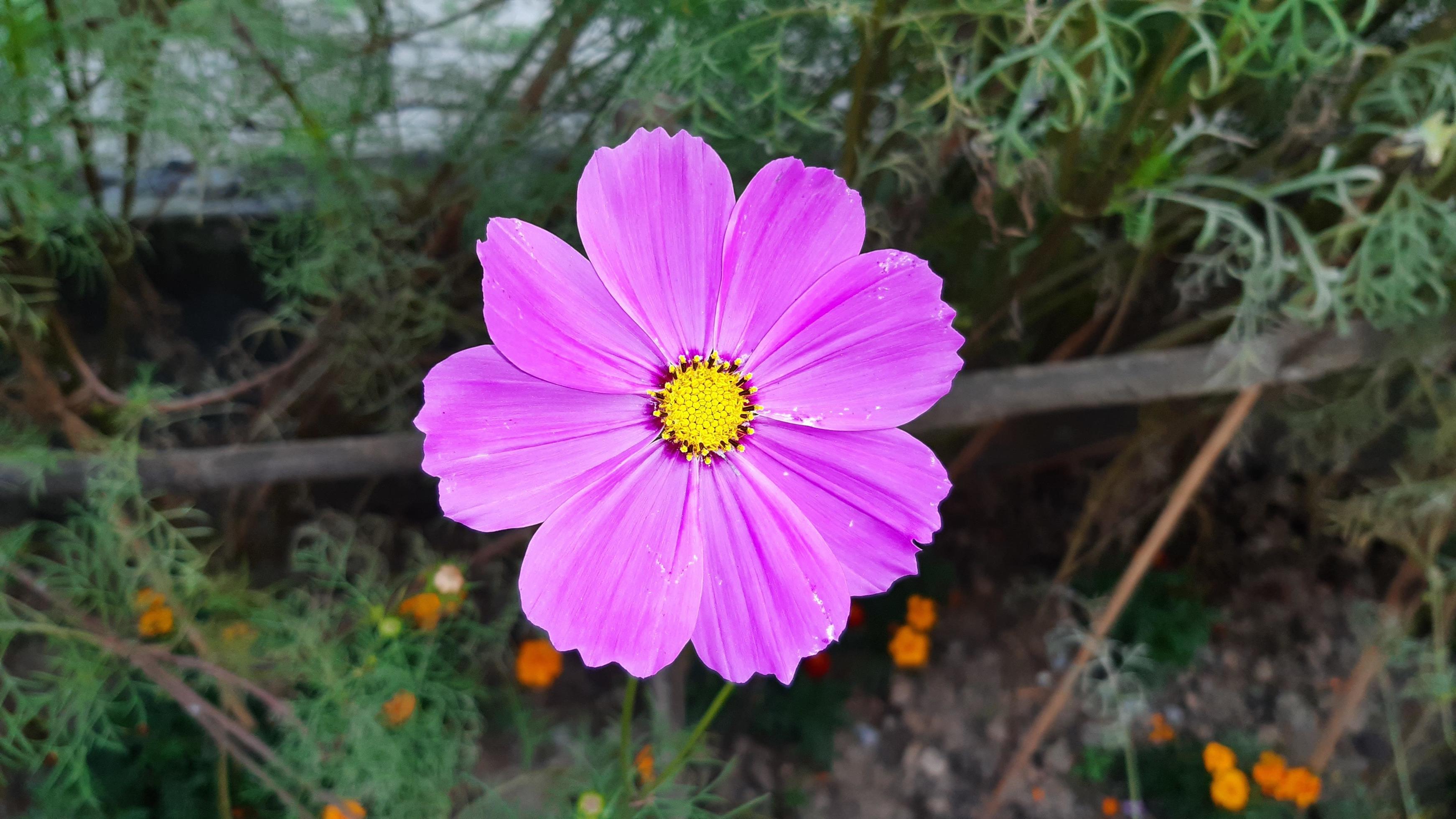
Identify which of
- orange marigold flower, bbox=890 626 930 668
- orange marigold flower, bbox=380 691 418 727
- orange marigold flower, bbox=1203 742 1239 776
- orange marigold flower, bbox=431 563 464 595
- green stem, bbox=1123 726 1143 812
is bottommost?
green stem, bbox=1123 726 1143 812

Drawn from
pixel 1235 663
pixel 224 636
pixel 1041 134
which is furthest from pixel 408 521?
pixel 1235 663

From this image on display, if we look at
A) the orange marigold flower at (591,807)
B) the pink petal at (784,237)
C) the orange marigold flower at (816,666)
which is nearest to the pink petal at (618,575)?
the pink petal at (784,237)

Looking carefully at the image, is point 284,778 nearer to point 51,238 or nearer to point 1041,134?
point 51,238

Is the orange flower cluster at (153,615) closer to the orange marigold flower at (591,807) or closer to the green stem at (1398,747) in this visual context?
the orange marigold flower at (591,807)

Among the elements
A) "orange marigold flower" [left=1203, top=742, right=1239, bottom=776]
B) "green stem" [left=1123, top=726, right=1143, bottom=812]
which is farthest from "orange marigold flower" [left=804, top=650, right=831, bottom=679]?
"orange marigold flower" [left=1203, top=742, right=1239, bottom=776]

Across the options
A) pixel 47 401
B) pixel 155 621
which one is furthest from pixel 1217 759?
pixel 47 401

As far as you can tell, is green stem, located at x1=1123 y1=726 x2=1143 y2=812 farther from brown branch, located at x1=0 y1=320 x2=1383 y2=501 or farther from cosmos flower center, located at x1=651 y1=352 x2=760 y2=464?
cosmos flower center, located at x1=651 y1=352 x2=760 y2=464
